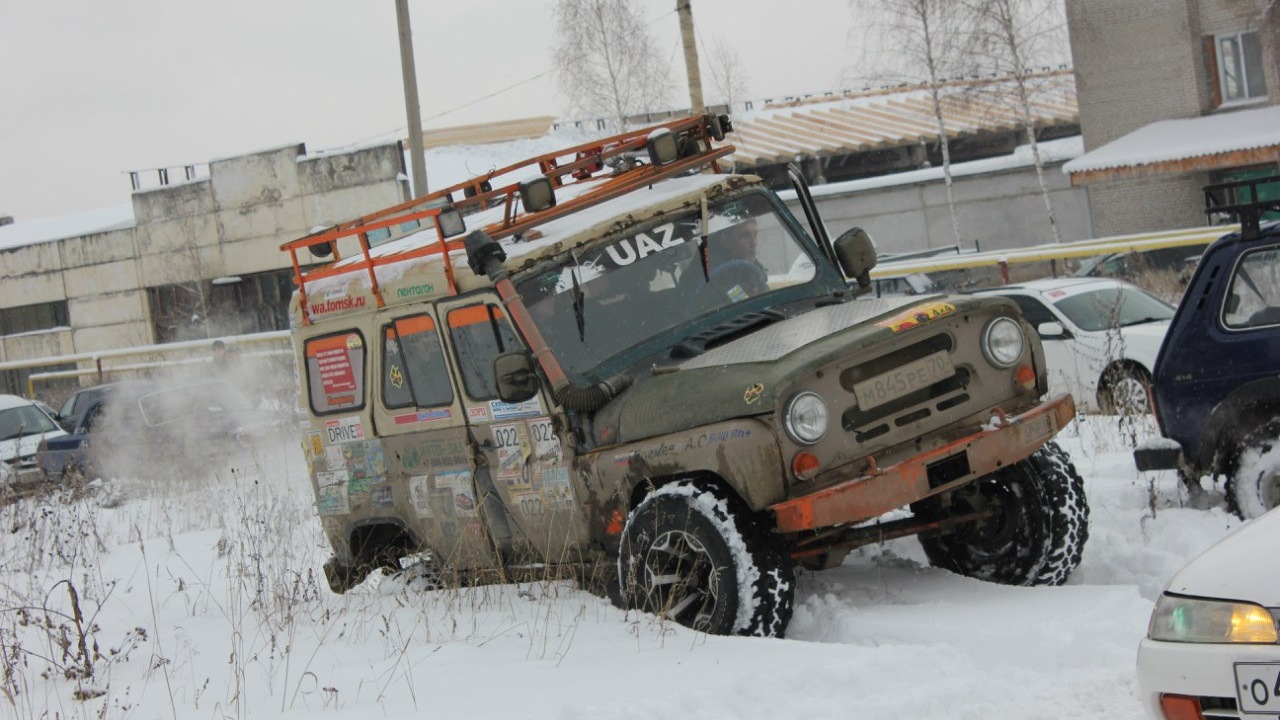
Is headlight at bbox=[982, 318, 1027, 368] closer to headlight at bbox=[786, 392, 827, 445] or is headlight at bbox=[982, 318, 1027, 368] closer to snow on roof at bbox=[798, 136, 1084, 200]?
headlight at bbox=[786, 392, 827, 445]

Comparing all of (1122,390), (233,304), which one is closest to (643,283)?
(1122,390)

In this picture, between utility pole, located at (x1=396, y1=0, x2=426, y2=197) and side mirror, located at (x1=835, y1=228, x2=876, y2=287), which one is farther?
utility pole, located at (x1=396, y1=0, x2=426, y2=197)

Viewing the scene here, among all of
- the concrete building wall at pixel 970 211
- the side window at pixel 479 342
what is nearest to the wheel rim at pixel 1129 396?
the side window at pixel 479 342

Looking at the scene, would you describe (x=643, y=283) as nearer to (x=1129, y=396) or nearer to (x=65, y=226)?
(x=1129, y=396)

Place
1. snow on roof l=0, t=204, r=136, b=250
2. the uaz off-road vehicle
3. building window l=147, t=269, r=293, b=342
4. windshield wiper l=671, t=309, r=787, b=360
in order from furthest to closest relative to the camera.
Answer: snow on roof l=0, t=204, r=136, b=250, building window l=147, t=269, r=293, b=342, windshield wiper l=671, t=309, r=787, b=360, the uaz off-road vehicle

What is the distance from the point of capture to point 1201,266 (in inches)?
305

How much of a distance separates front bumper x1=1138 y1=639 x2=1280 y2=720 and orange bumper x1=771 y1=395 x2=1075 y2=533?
207 centimetres

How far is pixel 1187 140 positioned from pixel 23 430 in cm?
2454

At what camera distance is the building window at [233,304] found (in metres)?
42.7

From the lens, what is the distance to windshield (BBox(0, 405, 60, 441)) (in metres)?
20.3

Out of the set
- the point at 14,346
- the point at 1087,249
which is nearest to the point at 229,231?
the point at 14,346

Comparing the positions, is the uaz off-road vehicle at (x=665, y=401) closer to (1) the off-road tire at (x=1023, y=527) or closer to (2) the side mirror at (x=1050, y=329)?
(1) the off-road tire at (x=1023, y=527)

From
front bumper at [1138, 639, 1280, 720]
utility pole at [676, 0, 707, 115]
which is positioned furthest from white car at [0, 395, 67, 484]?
front bumper at [1138, 639, 1280, 720]

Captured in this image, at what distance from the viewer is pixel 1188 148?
97.7 ft
